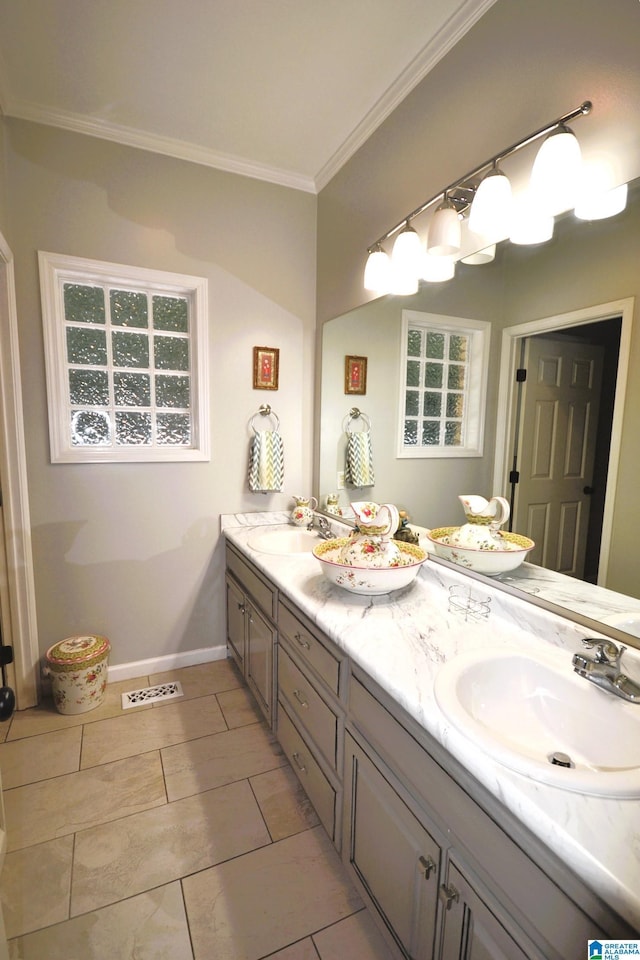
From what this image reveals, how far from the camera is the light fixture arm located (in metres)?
1.08

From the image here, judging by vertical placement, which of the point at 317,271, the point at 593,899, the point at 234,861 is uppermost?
the point at 317,271

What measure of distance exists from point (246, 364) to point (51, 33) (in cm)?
141

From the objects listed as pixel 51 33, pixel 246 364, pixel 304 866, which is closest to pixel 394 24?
pixel 51 33

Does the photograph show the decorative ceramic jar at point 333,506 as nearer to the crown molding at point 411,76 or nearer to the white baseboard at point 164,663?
the white baseboard at point 164,663

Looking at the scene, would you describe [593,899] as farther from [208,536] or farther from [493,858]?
[208,536]

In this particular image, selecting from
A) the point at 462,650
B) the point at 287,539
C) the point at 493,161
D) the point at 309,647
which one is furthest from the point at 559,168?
the point at 287,539

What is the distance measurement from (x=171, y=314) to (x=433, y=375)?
4.88ft

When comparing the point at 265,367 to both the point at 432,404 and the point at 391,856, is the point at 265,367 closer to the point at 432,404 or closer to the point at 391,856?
the point at 432,404

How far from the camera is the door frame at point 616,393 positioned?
40.5 inches

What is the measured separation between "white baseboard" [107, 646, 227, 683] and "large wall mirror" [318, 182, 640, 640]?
1491 millimetres

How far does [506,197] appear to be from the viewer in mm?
1249

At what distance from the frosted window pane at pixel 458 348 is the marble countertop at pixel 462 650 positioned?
29.8 inches

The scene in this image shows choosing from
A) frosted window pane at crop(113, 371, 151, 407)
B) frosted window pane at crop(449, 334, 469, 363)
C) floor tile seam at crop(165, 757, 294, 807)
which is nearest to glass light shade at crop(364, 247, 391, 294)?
frosted window pane at crop(449, 334, 469, 363)

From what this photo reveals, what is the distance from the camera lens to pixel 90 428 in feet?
7.31
